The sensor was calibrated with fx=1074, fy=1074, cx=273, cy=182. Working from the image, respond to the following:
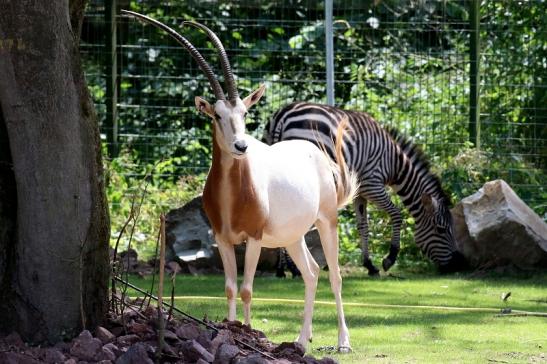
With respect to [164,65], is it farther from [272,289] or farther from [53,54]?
[53,54]

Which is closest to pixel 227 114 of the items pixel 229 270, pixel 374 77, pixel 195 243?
pixel 229 270

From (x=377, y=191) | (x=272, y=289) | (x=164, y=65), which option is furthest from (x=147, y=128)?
(x=272, y=289)

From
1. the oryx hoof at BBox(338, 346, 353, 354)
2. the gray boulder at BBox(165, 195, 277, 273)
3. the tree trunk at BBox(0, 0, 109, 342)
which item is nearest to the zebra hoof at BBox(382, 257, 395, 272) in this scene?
the gray boulder at BBox(165, 195, 277, 273)

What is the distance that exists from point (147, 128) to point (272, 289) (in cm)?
412

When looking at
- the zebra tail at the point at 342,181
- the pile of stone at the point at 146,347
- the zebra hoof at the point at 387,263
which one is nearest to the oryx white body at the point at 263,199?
the zebra tail at the point at 342,181

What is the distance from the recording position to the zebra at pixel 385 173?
36.8 feet

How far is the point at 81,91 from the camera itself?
5199 mm

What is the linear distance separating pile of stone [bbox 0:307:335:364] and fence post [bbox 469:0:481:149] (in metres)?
7.76

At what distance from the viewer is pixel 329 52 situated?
40.5 feet

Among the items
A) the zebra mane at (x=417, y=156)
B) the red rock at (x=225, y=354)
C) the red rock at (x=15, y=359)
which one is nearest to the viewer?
the red rock at (x=15, y=359)

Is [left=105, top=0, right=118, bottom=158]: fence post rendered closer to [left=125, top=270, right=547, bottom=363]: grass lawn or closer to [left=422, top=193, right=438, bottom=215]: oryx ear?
[left=125, top=270, right=547, bottom=363]: grass lawn

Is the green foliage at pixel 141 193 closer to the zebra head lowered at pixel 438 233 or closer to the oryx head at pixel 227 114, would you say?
the zebra head lowered at pixel 438 233

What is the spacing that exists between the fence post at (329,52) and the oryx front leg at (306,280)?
521 centimetres

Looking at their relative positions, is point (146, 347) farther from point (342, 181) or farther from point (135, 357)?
point (342, 181)
